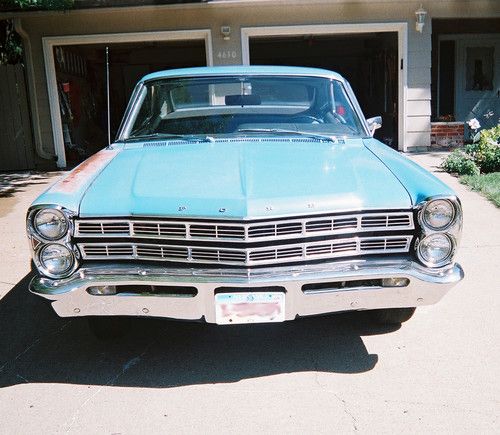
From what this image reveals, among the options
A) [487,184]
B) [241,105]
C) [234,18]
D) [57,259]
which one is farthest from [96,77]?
[57,259]

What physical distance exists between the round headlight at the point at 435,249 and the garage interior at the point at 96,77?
981cm

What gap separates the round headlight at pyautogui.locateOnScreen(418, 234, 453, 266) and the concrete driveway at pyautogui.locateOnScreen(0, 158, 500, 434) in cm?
64

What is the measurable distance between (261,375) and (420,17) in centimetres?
902

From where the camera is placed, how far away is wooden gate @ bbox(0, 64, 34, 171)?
10855 millimetres

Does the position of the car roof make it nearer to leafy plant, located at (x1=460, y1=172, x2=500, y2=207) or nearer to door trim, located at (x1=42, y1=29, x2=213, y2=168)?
leafy plant, located at (x1=460, y1=172, x2=500, y2=207)

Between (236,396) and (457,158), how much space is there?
710 cm

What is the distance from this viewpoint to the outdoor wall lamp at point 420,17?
10477mm

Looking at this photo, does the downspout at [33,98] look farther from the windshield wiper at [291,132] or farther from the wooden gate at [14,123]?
the windshield wiper at [291,132]

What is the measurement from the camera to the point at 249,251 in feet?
9.52

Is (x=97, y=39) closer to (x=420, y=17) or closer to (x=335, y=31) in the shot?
(x=335, y=31)

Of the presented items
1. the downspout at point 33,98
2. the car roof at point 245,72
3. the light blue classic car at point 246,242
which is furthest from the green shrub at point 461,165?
the downspout at point 33,98

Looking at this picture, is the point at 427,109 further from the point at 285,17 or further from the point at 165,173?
the point at 165,173

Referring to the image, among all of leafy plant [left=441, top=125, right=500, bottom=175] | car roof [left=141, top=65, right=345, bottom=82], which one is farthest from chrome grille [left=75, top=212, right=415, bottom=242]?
leafy plant [left=441, top=125, right=500, bottom=175]

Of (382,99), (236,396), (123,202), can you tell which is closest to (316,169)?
(123,202)
